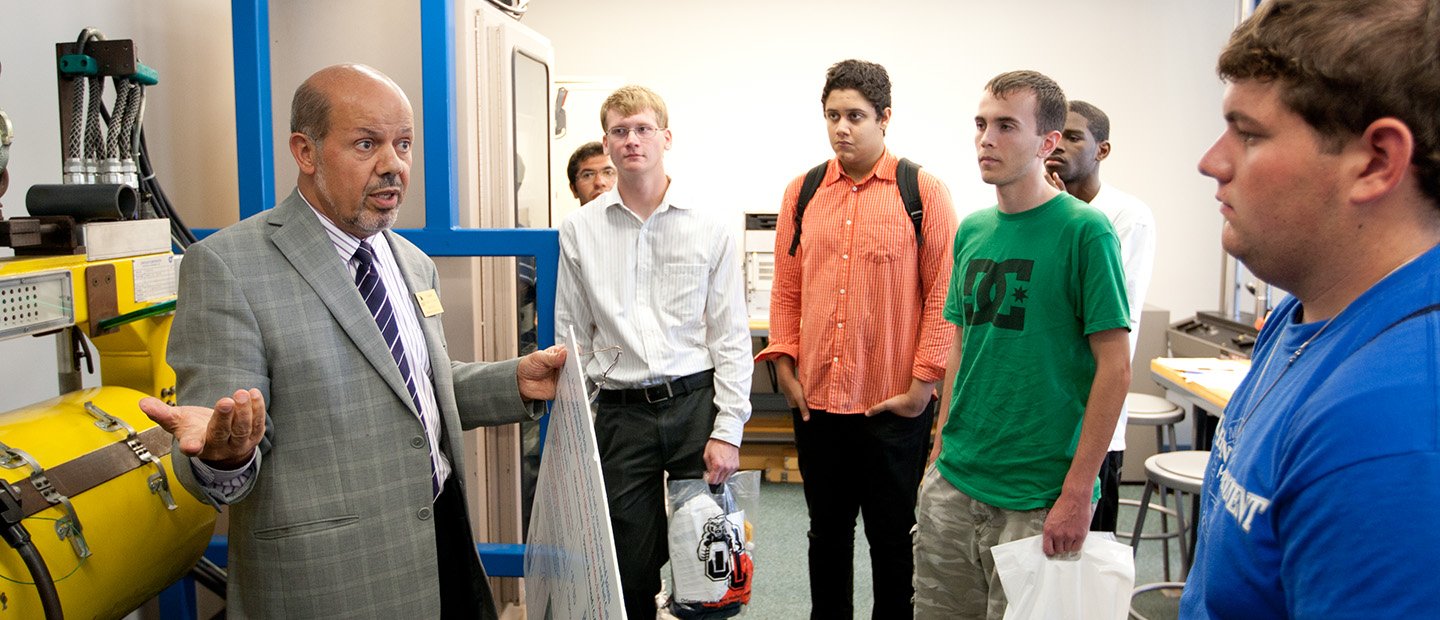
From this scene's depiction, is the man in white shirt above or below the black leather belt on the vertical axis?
above

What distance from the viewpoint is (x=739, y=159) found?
584 cm

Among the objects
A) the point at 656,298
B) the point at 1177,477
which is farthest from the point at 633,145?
the point at 1177,477

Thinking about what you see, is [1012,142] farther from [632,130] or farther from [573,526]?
[573,526]

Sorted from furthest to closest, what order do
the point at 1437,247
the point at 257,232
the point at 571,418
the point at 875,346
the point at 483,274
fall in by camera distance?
the point at 483,274, the point at 875,346, the point at 257,232, the point at 571,418, the point at 1437,247

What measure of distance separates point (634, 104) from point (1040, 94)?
1043 mm

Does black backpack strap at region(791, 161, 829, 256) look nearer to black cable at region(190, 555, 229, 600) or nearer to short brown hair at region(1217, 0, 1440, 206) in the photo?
black cable at region(190, 555, 229, 600)

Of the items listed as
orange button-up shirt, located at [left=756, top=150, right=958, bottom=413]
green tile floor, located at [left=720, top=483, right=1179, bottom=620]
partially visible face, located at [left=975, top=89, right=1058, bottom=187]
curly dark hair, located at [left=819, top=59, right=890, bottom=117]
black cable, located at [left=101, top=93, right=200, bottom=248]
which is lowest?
green tile floor, located at [left=720, top=483, right=1179, bottom=620]

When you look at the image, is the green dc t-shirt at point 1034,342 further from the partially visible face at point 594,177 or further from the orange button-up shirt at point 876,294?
the partially visible face at point 594,177

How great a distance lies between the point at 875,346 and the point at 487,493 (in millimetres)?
1270

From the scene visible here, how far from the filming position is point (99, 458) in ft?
5.40

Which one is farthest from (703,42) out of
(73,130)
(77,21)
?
(73,130)

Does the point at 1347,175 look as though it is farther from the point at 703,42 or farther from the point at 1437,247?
the point at 703,42

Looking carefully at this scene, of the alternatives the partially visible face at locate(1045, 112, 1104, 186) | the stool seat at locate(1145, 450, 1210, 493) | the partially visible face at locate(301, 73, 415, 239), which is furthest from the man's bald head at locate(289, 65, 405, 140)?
the stool seat at locate(1145, 450, 1210, 493)

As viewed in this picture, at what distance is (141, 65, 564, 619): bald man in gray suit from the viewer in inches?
57.5
